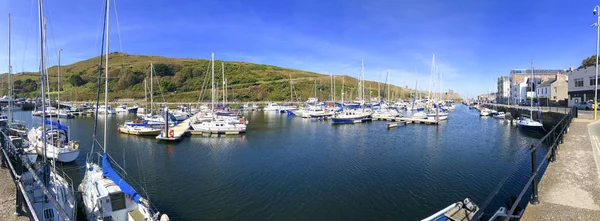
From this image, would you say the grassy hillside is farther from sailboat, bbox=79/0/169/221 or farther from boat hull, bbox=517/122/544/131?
sailboat, bbox=79/0/169/221

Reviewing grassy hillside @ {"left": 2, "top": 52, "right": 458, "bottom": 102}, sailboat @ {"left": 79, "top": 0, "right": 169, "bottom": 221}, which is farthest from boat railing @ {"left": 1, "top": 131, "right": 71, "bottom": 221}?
grassy hillside @ {"left": 2, "top": 52, "right": 458, "bottom": 102}

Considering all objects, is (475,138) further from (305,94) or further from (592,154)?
(305,94)

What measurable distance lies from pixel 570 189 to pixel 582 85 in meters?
57.8

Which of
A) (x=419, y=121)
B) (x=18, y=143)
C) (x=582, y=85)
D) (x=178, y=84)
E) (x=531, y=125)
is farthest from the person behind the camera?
(x=178, y=84)

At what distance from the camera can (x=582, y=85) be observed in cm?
5034

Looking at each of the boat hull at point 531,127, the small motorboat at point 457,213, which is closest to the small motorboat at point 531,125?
the boat hull at point 531,127

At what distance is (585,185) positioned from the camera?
339 inches

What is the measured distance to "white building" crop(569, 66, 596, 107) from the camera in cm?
4787

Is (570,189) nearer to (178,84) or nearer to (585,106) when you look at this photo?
(585,106)

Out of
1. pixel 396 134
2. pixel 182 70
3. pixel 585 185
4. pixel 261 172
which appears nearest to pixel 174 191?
pixel 261 172

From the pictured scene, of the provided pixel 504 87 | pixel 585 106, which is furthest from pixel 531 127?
pixel 504 87

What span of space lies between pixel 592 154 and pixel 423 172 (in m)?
9.92

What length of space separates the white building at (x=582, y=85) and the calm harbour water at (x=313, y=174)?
75.8 ft

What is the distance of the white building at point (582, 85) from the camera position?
4787cm
